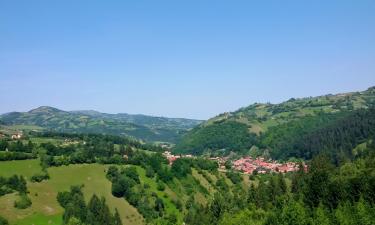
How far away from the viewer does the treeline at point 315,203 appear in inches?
3947

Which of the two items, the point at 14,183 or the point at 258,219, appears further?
the point at 14,183

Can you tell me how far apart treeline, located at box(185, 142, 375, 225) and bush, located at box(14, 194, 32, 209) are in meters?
64.8

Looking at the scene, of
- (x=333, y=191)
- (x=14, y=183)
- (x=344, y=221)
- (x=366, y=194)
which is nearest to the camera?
(x=344, y=221)

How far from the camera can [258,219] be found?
5064 inches

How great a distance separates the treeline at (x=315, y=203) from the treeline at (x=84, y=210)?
111 feet

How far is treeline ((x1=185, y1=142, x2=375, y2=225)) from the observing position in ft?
329

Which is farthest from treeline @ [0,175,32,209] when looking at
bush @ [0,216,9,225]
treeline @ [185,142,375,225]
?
treeline @ [185,142,375,225]

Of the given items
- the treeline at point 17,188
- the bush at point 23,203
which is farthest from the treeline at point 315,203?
the treeline at point 17,188

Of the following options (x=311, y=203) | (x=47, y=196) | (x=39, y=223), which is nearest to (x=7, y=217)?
(x=39, y=223)

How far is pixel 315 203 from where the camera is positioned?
126625mm

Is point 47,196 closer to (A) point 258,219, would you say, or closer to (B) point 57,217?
(B) point 57,217

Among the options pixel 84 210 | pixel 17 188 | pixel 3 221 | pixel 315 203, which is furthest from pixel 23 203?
pixel 315 203

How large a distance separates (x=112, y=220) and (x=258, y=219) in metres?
59.4

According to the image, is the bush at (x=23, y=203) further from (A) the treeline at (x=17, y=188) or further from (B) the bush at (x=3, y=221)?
(B) the bush at (x=3, y=221)
